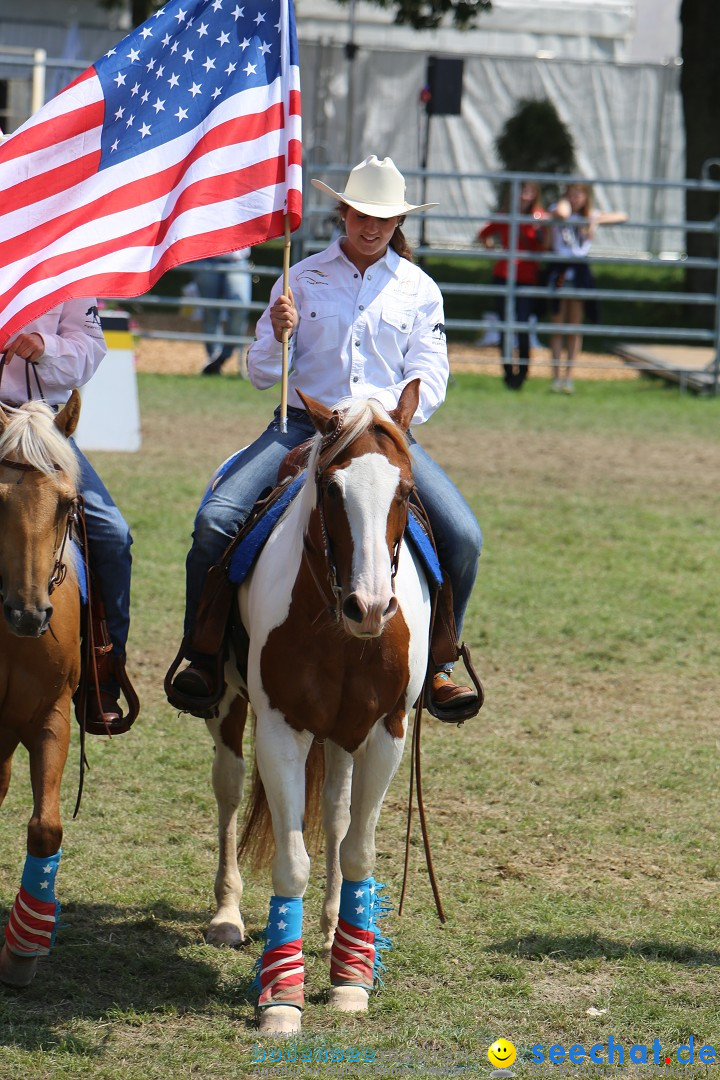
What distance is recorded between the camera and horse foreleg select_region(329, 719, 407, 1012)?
431cm

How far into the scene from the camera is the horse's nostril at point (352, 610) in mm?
3691

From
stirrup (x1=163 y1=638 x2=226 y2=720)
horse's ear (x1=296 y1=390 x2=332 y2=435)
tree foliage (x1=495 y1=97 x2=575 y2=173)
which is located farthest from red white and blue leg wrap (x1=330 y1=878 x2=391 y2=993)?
tree foliage (x1=495 y1=97 x2=575 y2=173)

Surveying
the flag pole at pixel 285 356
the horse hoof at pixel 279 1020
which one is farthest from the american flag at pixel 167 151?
the horse hoof at pixel 279 1020

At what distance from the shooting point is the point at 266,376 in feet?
16.4

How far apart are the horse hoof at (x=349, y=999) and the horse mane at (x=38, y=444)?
1822mm

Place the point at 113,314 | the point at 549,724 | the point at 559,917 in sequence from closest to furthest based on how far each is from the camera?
1. the point at 559,917
2. the point at 549,724
3. the point at 113,314

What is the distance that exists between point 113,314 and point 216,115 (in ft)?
26.5

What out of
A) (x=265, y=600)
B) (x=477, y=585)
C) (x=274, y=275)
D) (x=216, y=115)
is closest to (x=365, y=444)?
(x=265, y=600)

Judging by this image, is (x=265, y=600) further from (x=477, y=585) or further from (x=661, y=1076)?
(x=477, y=585)

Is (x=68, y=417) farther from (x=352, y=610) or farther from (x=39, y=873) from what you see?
(x=39, y=873)

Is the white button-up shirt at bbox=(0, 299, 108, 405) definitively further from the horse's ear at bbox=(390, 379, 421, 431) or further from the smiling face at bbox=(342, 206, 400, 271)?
the horse's ear at bbox=(390, 379, 421, 431)

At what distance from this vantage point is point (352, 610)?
12.2 feet

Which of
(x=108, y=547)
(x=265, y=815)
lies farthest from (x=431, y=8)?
(x=265, y=815)

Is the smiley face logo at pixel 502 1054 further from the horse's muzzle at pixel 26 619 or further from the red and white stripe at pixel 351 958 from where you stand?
the horse's muzzle at pixel 26 619
